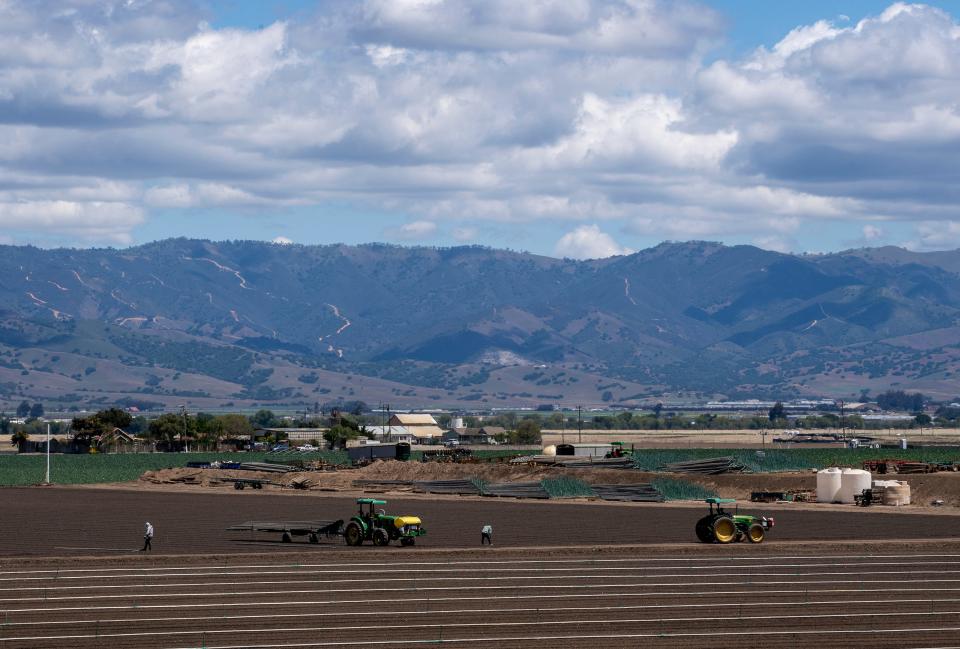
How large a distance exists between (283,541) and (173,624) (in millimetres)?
21801

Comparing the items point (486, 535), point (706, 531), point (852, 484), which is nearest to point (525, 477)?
point (852, 484)

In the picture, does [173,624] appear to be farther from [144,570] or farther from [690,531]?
[690,531]

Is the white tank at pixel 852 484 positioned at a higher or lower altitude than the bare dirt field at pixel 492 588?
higher

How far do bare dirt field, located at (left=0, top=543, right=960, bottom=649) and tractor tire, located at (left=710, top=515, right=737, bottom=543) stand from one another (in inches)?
89.8

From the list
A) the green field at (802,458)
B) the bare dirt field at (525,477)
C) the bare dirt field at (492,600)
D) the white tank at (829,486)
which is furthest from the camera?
the green field at (802,458)

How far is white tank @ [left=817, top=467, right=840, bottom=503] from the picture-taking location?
8594 cm

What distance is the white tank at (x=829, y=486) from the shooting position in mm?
85938

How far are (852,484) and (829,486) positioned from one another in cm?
130

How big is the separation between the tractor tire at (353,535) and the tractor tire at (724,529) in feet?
43.0

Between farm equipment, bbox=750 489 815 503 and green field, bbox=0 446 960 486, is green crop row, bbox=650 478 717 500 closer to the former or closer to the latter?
farm equipment, bbox=750 489 815 503

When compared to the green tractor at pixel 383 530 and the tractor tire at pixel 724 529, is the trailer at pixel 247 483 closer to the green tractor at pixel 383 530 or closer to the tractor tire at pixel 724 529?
the green tractor at pixel 383 530

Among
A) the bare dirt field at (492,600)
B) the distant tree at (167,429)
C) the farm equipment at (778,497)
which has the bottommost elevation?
the bare dirt field at (492,600)

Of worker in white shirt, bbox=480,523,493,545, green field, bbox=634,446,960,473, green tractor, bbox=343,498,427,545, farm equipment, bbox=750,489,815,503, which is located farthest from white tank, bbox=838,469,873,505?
green tractor, bbox=343,498,427,545

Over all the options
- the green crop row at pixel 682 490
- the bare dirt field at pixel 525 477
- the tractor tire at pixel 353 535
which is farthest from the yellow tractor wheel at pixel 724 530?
the green crop row at pixel 682 490
